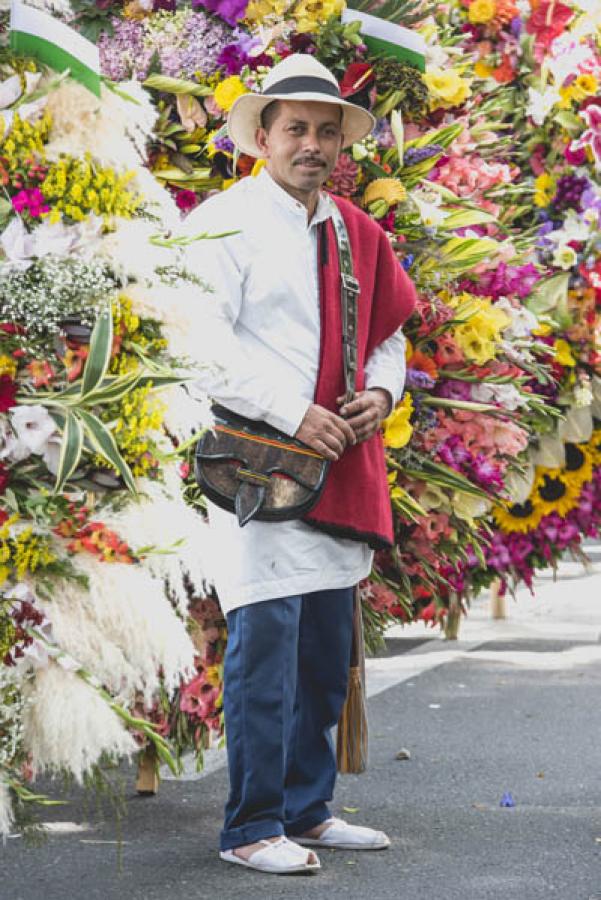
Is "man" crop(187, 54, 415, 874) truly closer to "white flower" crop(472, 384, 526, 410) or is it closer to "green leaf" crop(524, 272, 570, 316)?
"white flower" crop(472, 384, 526, 410)

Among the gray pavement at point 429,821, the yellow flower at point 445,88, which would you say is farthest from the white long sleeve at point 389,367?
the gray pavement at point 429,821

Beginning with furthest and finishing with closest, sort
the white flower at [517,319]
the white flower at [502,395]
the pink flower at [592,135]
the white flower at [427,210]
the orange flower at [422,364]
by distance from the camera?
1. the pink flower at [592,135]
2. the white flower at [517,319]
3. the white flower at [502,395]
4. the orange flower at [422,364]
5. the white flower at [427,210]

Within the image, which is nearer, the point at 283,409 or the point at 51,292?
the point at 51,292

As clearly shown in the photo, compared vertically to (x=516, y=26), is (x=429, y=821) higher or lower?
lower

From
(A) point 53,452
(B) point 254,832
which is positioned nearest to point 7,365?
(A) point 53,452

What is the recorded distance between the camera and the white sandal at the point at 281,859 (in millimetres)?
3945

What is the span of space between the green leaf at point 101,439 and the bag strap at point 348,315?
1.49m

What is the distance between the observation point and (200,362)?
2709mm

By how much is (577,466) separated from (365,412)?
1.88 metres

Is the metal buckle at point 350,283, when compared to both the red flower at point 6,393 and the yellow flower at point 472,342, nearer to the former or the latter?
the yellow flower at point 472,342

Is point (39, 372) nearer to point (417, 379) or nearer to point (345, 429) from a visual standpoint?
point (345, 429)

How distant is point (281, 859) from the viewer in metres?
3.95

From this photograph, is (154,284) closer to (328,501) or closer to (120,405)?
(120,405)

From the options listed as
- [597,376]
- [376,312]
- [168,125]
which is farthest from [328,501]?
[597,376]
